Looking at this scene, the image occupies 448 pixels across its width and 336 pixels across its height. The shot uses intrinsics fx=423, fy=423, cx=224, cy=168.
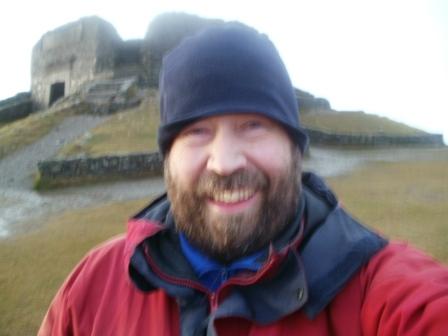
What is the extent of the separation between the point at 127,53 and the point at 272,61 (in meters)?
18.0

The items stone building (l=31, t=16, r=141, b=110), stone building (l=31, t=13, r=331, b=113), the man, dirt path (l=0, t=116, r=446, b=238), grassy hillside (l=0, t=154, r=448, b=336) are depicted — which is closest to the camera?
the man

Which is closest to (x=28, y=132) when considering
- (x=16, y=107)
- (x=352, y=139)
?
(x=16, y=107)

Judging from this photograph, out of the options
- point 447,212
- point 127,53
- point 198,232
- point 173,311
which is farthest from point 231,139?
point 127,53

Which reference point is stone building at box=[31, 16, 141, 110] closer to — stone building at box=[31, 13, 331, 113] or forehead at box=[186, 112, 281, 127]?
stone building at box=[31, 13, 331, 113]

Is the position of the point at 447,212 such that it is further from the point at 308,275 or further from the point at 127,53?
the point at 127,53

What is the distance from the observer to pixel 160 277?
1599mm

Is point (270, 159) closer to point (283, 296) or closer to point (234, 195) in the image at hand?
point (234, 195)

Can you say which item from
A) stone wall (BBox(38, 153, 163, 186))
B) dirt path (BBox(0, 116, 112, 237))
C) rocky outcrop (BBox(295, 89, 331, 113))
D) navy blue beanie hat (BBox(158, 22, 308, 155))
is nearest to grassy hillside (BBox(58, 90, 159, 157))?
stone wall (BBox(38, 153, 163, 186))

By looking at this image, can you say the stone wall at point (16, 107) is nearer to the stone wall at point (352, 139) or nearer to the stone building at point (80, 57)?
the stone building at point (80, 57)

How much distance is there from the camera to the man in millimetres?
1396

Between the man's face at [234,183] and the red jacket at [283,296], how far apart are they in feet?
0.46

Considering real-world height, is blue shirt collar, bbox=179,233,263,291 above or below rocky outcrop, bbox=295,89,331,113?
above

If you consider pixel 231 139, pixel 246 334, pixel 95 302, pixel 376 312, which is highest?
pixel 231 139

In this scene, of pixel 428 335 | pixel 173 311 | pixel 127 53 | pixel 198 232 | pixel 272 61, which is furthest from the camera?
pixel 127 53
